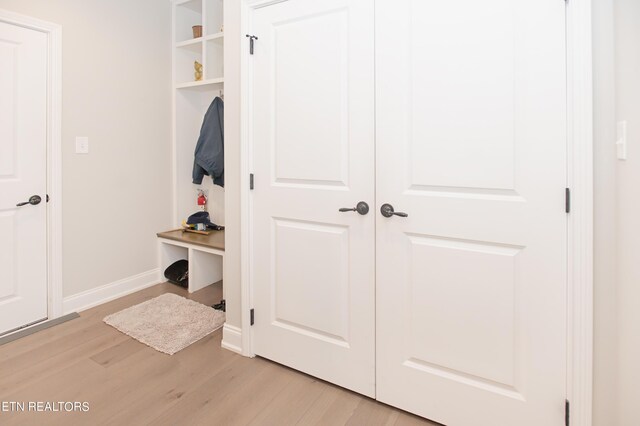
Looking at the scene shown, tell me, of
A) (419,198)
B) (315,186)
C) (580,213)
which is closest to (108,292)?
(315,186)

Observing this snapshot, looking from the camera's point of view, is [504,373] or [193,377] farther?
[193,377]

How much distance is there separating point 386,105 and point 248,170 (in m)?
0.90

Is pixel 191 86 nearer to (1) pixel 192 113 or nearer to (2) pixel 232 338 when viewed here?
(1) pixel 192 113

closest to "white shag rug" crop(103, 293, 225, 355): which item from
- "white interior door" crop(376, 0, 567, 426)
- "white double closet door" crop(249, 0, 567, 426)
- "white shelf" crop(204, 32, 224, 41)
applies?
"white double closet door" crop(249, 0, 567, 426)

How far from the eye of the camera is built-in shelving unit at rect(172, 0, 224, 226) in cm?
346

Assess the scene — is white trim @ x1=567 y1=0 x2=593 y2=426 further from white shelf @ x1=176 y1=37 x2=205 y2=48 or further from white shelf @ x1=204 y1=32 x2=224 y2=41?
white shelf @ x1=176 y1=37 x2=205 y2=48

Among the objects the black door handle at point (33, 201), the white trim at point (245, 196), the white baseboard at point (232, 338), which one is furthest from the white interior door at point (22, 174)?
the white trim at point (245, 196)

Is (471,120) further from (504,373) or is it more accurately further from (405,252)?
(504,373)

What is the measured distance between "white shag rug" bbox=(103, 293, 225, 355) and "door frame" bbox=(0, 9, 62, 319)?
0.44 m

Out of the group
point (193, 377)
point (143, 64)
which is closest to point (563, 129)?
point (193, 377)

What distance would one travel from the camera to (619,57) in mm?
1294

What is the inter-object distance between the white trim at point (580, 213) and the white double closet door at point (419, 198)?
3 centimetres

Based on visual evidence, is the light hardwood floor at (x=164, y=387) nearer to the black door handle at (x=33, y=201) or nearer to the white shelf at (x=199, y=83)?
the black door handle at (x=33, y=201)

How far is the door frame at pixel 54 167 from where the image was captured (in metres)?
2.66
